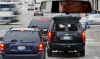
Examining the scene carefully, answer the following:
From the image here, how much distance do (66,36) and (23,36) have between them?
378 centimetres

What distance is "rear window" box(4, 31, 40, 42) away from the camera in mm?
11664

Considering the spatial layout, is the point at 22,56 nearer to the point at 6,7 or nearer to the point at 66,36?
the point at 66,36

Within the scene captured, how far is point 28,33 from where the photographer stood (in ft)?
39.0

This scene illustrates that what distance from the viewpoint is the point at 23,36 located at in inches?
464

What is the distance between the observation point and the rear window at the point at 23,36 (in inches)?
459

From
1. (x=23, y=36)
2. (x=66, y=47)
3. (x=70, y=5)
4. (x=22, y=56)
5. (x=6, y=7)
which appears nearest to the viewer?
(x=22, y=56)

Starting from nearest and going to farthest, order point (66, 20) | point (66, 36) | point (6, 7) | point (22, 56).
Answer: point (22, 56) < point (66, 36) < point (66, 20) < point (6, 7)

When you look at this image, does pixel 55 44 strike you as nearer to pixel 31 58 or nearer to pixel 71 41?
pixel 71 41

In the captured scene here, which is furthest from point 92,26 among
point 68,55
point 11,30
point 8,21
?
point 11,30

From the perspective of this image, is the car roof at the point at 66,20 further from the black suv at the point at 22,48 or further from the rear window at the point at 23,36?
the black suv at the point at 22,48

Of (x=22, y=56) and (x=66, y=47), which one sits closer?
(x=22, y=56)

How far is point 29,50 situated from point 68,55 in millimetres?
4910

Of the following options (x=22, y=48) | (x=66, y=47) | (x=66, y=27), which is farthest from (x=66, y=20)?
(x=22, y=48)

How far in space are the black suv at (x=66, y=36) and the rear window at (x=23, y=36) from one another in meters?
3.38
